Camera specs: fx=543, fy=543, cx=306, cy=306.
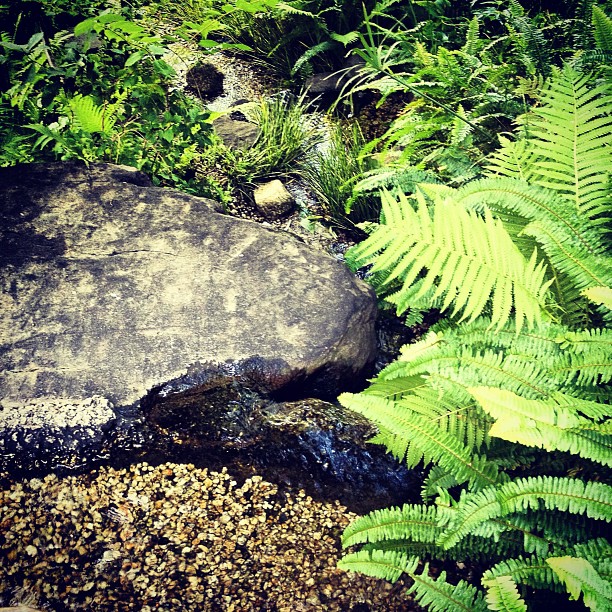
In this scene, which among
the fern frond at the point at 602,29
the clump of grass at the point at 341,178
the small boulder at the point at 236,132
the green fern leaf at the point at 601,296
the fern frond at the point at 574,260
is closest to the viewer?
the green fern leaf at the point at 601,296

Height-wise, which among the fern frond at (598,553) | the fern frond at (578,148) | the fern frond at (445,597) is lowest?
the fern frond at (445,597)

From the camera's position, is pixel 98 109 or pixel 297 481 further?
pixel 98 109

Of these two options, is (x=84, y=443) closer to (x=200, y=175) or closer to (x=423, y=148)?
(x=200, y=175)

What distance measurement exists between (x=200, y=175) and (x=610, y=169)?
224 centimetres

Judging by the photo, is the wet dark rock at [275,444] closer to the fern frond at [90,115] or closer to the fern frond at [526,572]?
the fern frond at [526,572]

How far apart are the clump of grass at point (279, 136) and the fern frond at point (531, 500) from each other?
2495 mm

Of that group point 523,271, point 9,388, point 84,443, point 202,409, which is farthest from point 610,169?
point 9,388

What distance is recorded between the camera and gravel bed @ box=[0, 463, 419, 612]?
1565 mm

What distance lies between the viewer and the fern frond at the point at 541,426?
1319 millimetres

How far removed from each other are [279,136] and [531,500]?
289 cm

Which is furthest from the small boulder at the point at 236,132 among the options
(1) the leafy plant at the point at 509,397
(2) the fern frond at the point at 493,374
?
(2) the fern frond at the point at 493,374

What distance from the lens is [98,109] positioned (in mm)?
2779

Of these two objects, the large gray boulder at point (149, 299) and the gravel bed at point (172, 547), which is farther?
the large gray boulder at point (149, 299)

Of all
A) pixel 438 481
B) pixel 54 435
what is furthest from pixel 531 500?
pixel 54 435
